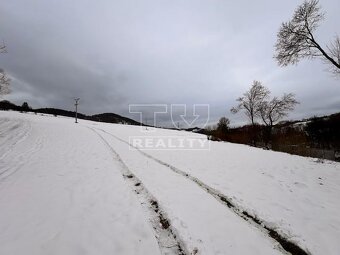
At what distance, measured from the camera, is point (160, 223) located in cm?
484

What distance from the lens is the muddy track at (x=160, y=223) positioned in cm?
396

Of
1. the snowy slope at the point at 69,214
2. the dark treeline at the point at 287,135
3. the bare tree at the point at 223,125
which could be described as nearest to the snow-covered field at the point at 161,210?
the snowy slope at the point at 69,214

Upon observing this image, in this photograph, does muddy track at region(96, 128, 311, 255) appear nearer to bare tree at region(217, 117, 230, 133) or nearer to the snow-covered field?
the snow-covered field

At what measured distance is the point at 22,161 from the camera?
10.3 metres

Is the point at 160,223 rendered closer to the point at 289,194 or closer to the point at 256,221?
the point at 256,221

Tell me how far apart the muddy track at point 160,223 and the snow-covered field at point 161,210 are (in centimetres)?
2

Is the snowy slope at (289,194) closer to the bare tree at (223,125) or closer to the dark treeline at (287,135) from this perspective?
the dark treeline at (287,135)

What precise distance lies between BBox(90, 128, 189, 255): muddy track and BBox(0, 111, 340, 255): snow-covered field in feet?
0.08

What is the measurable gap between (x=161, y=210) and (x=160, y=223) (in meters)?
0.62

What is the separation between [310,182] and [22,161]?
13370mm

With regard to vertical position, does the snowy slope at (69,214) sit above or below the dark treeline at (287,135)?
below

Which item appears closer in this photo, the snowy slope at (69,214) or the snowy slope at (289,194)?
the snowy slope at (69,214)

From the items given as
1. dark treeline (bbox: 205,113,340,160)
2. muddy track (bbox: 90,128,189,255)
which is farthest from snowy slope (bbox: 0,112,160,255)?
dark treeline (bbox: 205,113,340,160)

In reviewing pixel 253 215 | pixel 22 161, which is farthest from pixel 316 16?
pixel 22 161
